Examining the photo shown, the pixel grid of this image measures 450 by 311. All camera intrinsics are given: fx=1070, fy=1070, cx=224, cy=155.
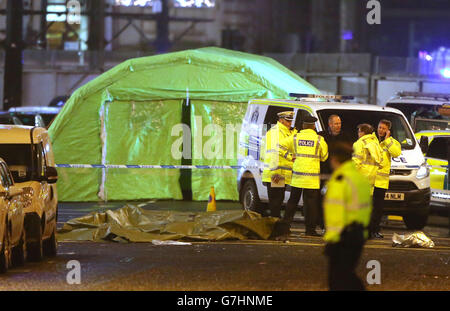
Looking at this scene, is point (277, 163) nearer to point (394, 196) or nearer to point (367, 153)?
point (367, 153)

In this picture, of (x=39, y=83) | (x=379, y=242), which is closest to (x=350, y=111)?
(x=379, y=242)

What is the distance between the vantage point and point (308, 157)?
1505cm

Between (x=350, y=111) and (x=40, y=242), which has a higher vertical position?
(x=350, y=111)

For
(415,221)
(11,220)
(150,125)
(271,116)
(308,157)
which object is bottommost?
(415,221)

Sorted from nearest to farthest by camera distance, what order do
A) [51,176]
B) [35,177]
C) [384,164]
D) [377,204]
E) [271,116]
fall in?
[51,176], [35,177], [384,164], [377,204], [271,116]

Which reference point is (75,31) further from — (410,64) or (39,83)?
(410,64)

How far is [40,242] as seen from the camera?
12.8 meters

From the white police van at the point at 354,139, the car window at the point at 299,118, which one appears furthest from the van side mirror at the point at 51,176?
the car window at the point at 299,118

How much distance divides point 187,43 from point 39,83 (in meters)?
10.7

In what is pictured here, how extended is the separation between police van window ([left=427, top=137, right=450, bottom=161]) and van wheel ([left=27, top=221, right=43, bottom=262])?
9.35 meters

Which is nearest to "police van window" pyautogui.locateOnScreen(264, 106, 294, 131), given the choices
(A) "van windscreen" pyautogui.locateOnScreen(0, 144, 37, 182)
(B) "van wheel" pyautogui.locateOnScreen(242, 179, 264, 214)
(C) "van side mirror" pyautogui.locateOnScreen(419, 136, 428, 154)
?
(B) "van wheel" pyautogui.locateOnScreen(242, 179, 264, 214)

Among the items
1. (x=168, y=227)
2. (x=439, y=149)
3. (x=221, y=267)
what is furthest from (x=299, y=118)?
(x=221, y=267)

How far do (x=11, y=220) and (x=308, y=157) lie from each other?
4.94 meters

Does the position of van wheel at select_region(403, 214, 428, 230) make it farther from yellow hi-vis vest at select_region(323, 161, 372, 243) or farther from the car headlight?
yellow hi-vis vest at select_region(323, 161, 372, 243)
